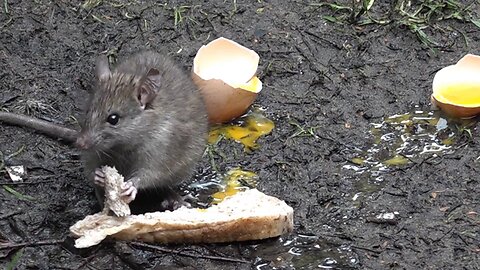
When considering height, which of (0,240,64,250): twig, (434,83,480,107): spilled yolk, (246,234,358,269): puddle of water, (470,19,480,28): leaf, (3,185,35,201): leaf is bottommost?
(246,234,358,269): puddle of water

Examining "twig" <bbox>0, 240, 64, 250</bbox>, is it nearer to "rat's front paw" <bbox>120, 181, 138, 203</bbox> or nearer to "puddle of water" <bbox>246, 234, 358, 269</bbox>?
"rat's front paw" <bbox>120, 181, 138, 203</bbox>

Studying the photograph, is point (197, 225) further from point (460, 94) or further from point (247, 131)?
point (460, 94)

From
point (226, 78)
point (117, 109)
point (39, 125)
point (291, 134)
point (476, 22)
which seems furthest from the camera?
point (476, 22)

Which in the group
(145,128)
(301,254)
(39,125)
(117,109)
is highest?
(117,109)

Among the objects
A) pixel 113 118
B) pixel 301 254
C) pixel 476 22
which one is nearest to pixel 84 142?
pixel 113 118

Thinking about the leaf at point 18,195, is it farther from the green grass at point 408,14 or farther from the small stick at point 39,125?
the green grass at point 408,14

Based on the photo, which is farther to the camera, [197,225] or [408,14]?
[408,14]

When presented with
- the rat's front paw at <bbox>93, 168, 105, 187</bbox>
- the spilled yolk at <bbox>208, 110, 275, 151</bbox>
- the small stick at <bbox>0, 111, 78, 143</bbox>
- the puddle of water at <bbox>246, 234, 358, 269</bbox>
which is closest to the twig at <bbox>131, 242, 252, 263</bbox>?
the puddle of water at <bbox>246, 234, 358, 269</bbox>
